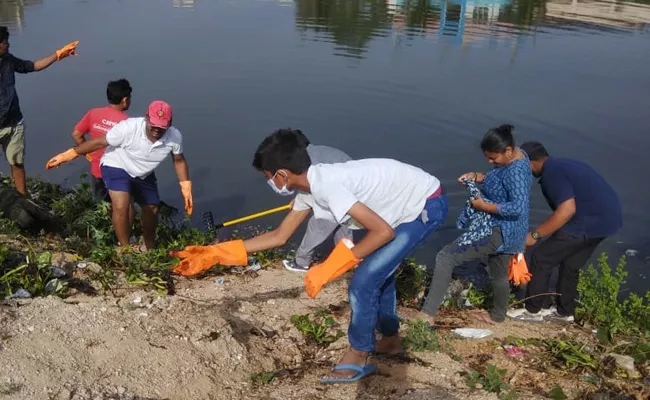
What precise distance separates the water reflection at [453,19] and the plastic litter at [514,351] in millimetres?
10600

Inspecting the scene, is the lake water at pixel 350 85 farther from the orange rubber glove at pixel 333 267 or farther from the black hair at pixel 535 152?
the orange rubber glove at pixel 333 267

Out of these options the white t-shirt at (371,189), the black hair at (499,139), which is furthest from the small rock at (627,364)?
the white t-shirt at (371,189)

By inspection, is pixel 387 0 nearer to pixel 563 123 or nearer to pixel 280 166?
pixel 563 123

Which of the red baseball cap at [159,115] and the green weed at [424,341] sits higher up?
the red baseball cap at [159,115]

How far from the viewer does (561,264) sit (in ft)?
16.1

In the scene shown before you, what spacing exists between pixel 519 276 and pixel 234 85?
7.92 m

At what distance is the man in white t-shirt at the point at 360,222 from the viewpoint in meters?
3.06

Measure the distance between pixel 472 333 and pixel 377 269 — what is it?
1433mm

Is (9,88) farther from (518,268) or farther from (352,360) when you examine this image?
(518,268)

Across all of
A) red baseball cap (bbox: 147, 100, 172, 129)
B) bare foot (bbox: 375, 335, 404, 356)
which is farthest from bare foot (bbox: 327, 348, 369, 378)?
red baseball cap (bbox: 147, 100, 172, 129)

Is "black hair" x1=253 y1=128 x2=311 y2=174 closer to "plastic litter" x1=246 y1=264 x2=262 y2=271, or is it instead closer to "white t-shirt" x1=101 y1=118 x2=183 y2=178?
"white t-shirt" x1=101 y1=118 x2=183 y2=178

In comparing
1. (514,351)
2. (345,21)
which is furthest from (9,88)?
(345,21)

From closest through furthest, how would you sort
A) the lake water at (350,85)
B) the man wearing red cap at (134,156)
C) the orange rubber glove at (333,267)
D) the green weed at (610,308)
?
the orange rubber glove at (333,267)
the green weed at (610,308)
the man wearing red cap at (134,156)
the lake water at (350,85)

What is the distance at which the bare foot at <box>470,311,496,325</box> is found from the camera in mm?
4719
